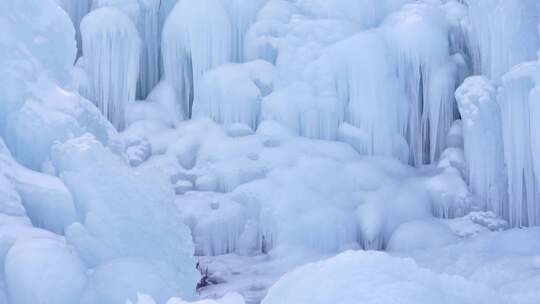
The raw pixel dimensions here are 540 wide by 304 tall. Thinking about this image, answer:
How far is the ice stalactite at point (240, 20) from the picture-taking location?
38.8ft

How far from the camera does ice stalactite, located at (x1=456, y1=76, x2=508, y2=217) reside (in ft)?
31.1

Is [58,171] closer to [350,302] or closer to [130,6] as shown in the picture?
[350,302]

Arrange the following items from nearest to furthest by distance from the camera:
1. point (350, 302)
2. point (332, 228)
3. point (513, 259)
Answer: point (350, 302), point (513, 259), point (332, 228)

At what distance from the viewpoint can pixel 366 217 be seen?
9.48m

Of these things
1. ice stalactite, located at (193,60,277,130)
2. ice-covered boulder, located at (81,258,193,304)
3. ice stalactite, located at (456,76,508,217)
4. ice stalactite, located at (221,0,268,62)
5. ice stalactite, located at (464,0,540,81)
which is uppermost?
ice stalactite, located at (221,0,268,62)

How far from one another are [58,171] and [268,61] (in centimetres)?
671

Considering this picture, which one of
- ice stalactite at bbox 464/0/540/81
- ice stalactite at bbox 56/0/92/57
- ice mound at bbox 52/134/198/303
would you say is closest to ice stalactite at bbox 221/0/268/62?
ice stalactite at bbox 56/0/92/57

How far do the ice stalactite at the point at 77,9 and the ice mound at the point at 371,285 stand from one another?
34.5ft

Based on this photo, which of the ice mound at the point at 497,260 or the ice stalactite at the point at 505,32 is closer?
the ice mound at the point at 497,260

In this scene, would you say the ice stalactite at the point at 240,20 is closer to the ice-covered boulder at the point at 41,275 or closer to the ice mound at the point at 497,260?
the ice mound at the point at 497,260

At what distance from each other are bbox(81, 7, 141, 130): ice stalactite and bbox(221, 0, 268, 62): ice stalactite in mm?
1839

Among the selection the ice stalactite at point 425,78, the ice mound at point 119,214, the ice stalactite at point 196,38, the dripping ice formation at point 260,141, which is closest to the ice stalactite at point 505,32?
the dripping ice formation at point 260,141

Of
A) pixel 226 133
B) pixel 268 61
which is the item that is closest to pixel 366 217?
pixel 226 133

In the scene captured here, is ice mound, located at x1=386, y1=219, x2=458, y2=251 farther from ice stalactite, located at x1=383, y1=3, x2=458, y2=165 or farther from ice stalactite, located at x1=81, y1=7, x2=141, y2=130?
ice stalactite, located at x1=81, y1=7, x2=141, y2=130
